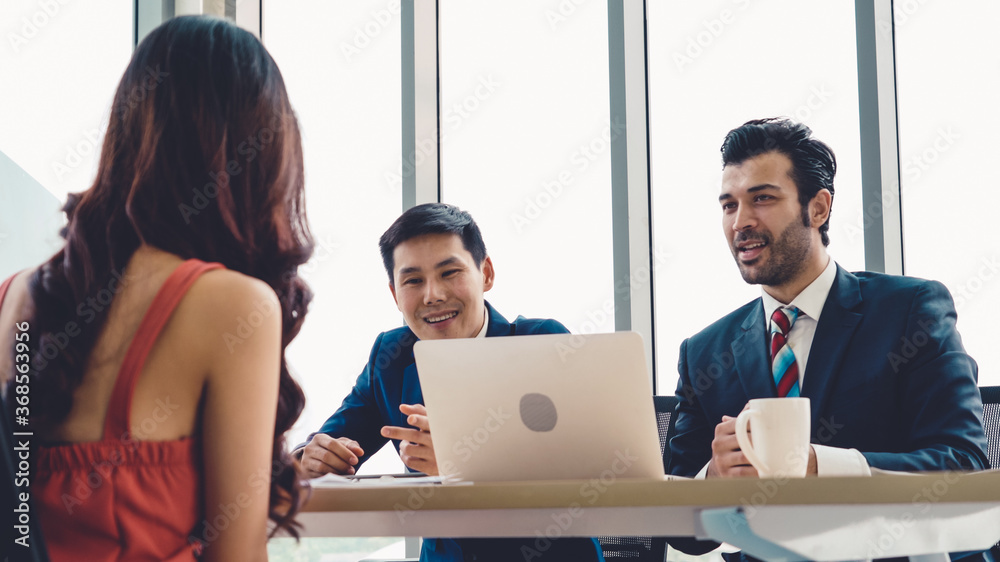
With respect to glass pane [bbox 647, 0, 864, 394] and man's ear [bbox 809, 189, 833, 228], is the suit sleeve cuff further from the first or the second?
glass pane [bbox 647, 0, 864, 394]

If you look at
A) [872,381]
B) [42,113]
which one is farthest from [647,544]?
[42,113]

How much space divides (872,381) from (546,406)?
0.99m

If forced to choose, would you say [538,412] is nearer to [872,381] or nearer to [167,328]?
[167,328]

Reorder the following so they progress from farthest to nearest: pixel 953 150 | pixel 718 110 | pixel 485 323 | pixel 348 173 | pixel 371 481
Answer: pixel 348 173, pixel 718 110, pixel 953 150, pixel 485 323, pixel 371 481

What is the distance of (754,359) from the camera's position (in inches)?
78.4

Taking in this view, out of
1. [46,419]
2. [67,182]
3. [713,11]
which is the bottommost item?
[46,419]

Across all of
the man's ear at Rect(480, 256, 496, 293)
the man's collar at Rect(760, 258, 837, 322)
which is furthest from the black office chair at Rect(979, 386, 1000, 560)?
the man's ear at Rect(480, 256, 496, 293)

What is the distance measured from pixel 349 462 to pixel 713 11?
2.27 m

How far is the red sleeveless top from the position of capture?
89 centimetres

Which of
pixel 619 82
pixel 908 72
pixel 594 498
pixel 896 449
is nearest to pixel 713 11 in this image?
pixel 619 82

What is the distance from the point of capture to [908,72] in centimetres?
288

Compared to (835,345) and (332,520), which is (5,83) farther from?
(835,345)

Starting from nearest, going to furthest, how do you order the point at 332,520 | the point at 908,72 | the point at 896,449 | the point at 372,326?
the point at 332,520
the point at 896,449
the point at 908,72
the point at 372,326

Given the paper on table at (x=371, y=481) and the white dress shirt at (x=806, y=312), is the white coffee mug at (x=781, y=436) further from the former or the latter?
the white dress shirt at (x=806, y=312)
